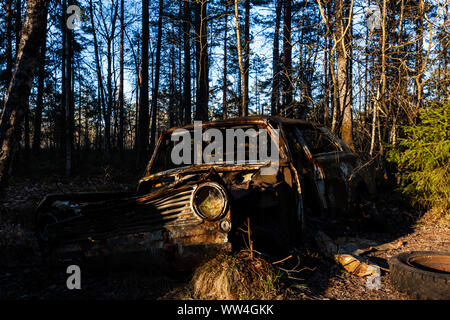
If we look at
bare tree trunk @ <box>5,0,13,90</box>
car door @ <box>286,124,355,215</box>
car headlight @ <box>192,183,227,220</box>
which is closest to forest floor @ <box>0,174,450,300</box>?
car door @ <box>286,124,355,215</box>

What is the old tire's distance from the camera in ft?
7.82

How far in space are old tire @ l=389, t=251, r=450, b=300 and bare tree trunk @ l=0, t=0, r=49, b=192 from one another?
5083mm

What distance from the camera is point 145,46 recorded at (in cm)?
1472

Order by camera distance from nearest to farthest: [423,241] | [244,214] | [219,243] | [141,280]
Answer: [219,243] < [141,280] < [244,214] < [423,241]

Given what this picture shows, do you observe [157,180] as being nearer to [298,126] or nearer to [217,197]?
[217,197]

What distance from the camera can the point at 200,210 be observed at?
8.61 feet

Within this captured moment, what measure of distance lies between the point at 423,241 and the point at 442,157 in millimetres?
1677

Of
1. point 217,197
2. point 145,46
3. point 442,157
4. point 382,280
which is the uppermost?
point 145,46

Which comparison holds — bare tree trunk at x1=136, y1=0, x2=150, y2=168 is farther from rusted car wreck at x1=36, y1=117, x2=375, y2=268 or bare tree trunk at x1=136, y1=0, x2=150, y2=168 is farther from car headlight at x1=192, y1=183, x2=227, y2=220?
car headlight at x1=192, y1=183, x2=227, y2=220

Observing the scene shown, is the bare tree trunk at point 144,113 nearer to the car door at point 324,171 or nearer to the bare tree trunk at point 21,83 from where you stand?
the bare tree trunk at point 21,83

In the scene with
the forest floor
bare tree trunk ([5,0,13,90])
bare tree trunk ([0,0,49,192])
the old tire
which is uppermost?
bare tree trunk ([5,0,13,90])

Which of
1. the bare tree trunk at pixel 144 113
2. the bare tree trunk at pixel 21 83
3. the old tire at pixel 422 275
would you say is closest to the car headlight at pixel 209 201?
the old tire at pixel 422 275

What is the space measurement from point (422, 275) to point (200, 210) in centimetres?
189
